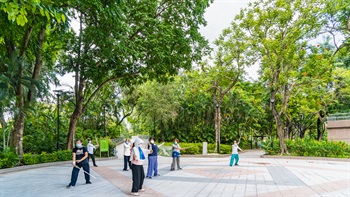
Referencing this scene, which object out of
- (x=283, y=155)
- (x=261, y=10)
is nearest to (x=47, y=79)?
(x=261, y=10)

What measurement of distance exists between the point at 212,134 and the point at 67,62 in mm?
22425

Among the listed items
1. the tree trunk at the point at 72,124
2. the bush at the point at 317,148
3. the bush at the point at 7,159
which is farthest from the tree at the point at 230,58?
the bush at the point at 7,159

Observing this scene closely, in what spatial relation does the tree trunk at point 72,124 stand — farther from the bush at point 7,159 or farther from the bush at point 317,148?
the bush at point 317,148

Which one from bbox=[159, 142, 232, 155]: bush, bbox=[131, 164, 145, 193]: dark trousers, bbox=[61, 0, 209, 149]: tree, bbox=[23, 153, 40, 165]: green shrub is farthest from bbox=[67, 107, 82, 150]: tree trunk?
bbox=[131, 164, 145, 193]: dark trousers

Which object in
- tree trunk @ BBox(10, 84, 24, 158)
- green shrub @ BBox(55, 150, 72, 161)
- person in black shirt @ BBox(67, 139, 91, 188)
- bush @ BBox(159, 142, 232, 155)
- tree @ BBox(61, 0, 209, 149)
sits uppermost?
tree @ BBox(61, 0, 209, 149)

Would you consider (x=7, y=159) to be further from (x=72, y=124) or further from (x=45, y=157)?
(x=72, y=124)

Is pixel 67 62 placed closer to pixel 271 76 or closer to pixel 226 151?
pixel 271 76

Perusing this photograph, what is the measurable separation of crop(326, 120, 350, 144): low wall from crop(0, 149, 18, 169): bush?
83.3ft

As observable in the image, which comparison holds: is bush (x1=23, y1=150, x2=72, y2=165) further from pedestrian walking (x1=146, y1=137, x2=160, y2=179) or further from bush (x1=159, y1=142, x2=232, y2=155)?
bush (x1=159, y1=142, x2=232, y2=155)

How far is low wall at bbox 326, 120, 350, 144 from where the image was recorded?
26094 mm

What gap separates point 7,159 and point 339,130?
85.3 feet

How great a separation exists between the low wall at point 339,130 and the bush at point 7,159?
25394 mm

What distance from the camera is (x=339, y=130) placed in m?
26.9

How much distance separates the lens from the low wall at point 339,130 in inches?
1027
